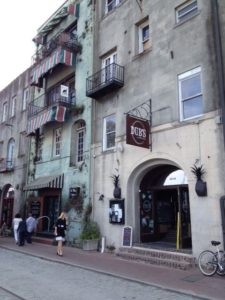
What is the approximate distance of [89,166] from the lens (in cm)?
1606

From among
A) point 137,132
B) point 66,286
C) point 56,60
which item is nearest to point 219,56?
point 137,132

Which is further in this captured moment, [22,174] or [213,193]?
[22,174]

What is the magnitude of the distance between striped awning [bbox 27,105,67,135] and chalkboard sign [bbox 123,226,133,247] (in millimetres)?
7465

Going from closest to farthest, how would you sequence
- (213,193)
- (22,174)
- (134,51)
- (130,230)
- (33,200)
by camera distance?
(213,193)
(130,230)
(134,51)
(33,200)
(22,174)

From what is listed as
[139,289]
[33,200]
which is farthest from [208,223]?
[33,200]

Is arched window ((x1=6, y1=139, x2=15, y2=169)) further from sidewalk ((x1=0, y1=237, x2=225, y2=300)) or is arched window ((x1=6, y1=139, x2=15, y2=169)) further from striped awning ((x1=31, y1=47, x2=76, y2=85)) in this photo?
sidewalk ((x1=0, y1=237, x2=225, y2=300))

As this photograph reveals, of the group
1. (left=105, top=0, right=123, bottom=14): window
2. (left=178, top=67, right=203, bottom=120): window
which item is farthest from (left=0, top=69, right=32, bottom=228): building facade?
(left=178, top=67, right=203, bottom=120): window

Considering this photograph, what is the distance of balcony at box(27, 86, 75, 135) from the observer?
58.3 feet

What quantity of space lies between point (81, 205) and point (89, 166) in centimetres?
199

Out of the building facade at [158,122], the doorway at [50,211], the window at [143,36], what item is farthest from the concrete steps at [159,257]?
the window at [143,36]

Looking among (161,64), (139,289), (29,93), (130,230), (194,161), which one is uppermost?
(29,93)

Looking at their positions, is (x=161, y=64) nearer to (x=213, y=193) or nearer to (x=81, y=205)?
(x=213, y=193)

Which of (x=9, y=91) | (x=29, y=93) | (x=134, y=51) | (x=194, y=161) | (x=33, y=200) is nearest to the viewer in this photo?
(x=194, y=161)

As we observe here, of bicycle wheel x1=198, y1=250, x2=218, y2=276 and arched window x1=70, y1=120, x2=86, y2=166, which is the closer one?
bicycle wheel x1=198, y1=250, x2=218, y2=276
